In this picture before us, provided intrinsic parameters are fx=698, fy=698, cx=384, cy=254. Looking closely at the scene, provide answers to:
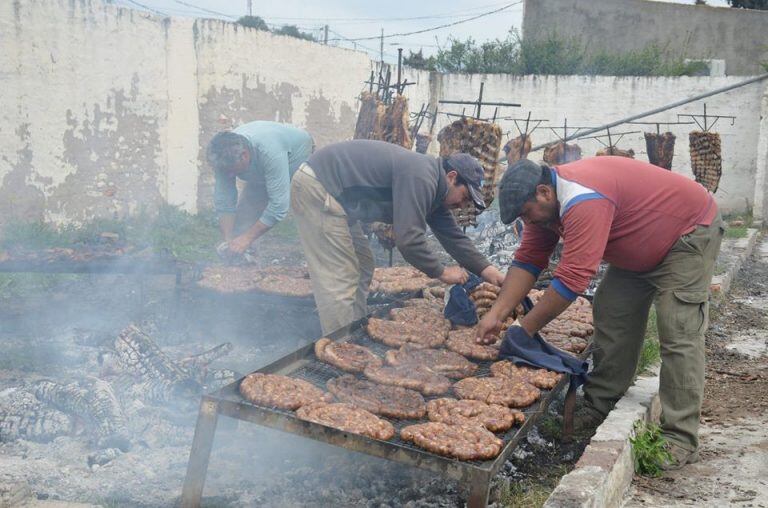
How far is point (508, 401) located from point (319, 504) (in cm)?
130

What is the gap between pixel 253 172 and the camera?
734 cm

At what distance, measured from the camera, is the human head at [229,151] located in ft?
22.0

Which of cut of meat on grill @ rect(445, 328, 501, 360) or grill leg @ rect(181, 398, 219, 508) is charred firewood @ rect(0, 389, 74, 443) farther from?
cut of meat on grill @ rect(445, 328, 501, 360)

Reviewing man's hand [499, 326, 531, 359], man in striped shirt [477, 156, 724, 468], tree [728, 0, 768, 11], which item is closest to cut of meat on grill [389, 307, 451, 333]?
man in striped shirt [477, 156, 724, 468]

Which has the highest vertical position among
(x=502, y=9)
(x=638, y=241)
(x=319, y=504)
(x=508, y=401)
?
(x=502, y=9)

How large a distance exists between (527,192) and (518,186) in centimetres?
7

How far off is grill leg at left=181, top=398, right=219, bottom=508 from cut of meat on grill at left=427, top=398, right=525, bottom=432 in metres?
1.26

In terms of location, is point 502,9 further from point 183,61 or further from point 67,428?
point 67,428

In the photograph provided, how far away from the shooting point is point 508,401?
14.1 feet

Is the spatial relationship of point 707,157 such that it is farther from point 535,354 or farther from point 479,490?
point 479,490

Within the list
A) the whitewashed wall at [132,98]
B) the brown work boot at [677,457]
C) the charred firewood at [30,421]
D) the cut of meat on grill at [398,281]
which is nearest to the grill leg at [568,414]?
the brown work boot at [677,457]

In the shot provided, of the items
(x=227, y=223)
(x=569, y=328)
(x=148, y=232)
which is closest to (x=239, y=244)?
(x=227, y=223)

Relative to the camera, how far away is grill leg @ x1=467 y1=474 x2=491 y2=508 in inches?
129

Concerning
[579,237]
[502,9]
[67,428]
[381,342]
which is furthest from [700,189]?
[502,9]
